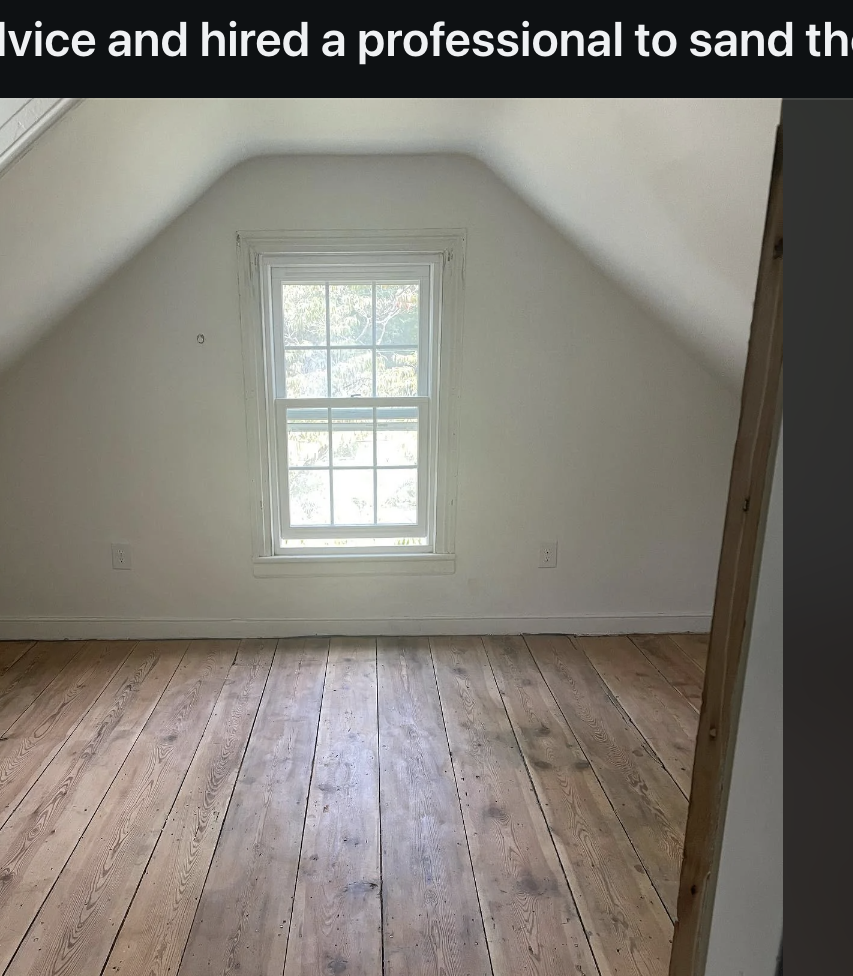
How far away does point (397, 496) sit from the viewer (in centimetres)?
399

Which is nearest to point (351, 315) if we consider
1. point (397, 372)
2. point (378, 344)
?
point (378, 344)

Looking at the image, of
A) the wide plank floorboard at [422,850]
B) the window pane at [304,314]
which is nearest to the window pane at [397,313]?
the window pane at [304,314]

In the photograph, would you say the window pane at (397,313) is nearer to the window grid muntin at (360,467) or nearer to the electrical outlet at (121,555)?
the window grid muntin at (360,467)

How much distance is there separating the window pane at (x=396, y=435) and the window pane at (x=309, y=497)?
1.00 ft

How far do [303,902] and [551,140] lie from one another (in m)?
2.38

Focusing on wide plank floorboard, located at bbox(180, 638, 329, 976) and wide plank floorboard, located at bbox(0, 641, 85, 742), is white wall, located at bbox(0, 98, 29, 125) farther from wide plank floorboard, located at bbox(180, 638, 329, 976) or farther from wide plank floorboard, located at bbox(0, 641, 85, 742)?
wide plank floorboard, located at bbox(0, 641, 85, 742)

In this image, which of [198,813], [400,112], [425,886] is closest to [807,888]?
[425,886]

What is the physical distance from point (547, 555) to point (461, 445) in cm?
70

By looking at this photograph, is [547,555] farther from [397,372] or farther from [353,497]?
[397,372]

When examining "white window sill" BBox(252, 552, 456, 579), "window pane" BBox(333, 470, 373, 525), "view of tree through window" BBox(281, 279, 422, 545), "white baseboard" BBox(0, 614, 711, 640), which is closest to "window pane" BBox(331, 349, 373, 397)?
"view of tree through window" BBox(281, 279, 422, 545)

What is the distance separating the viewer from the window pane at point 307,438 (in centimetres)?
386

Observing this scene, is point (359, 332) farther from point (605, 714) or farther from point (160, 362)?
point (605, 714)

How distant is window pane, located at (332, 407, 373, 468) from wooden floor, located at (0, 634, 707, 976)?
89cm

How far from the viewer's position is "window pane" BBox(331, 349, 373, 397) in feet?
12.5
